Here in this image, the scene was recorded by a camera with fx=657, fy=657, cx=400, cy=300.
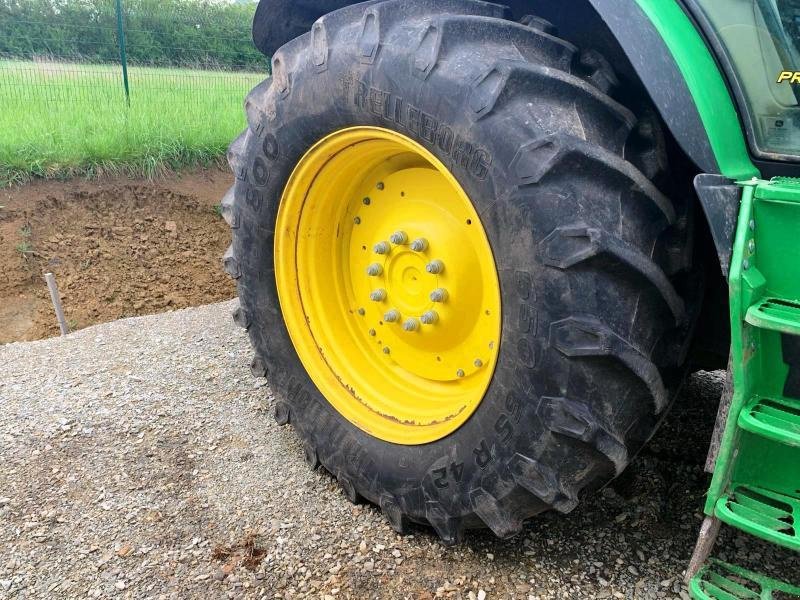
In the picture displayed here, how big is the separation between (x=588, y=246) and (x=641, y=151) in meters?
0.31

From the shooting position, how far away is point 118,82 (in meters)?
7.95

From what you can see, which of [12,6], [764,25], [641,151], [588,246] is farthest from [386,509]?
[12,6]

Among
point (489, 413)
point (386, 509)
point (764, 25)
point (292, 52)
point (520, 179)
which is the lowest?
point (386, 509)

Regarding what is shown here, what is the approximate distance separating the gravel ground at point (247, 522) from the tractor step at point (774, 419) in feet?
2.08

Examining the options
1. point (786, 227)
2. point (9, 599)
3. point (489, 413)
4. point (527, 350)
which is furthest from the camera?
point (9, 599)

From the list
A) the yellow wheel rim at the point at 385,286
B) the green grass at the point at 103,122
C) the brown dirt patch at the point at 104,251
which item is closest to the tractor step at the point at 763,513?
the yellow wheel rim at the point at 385,286

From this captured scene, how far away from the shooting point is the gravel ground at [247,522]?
5.70 ft

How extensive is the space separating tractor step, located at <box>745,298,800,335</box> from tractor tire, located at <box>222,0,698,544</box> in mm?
201

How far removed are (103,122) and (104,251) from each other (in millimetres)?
1452

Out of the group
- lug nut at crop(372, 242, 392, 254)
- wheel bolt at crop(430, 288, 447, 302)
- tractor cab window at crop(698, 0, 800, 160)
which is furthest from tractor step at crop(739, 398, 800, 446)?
lug nut at crop(372, 242, 392, 254)

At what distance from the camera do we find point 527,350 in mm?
1453

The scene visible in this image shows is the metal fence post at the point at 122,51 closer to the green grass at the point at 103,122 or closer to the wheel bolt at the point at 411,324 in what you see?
the green grass at the point at 103,122

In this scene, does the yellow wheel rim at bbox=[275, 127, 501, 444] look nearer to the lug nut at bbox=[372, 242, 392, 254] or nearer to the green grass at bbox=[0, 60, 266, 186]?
the lug nut at bbox=[372, 242, 392, 254]

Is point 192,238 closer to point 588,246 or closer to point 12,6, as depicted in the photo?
point 588,246
